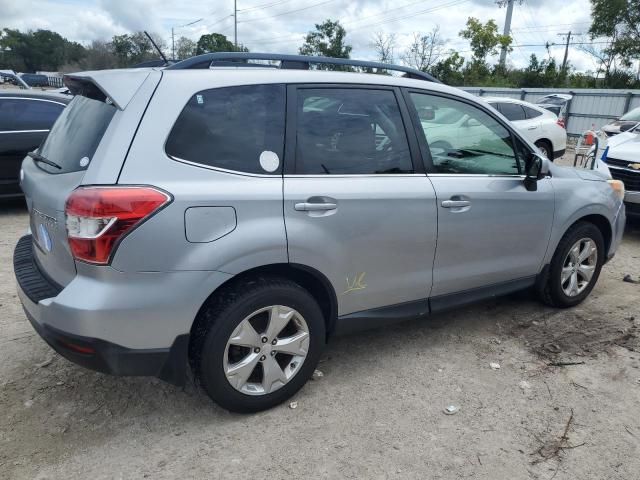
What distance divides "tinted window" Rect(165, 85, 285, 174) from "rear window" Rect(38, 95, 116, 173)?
0.37 meters

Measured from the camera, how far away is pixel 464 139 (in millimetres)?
3521

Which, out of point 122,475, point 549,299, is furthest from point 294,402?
point 549,299

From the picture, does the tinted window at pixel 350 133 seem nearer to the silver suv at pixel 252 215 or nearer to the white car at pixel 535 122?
the silver suv at pixel 252 215

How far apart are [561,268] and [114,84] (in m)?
3.38

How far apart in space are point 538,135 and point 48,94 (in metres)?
9.29

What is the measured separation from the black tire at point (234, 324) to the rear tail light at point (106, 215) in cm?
55

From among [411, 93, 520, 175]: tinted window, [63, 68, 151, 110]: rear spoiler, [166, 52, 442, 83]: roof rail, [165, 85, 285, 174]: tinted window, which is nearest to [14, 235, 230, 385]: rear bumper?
[165, 85, 285, 174]: tinted window

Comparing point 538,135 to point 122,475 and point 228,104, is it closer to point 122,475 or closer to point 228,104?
point 228,104

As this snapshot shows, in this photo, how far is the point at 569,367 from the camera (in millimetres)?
3428

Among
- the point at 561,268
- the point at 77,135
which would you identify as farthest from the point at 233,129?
the point at 561,268

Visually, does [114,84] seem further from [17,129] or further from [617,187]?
→ [17,129]

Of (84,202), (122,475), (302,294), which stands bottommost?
(122,475)

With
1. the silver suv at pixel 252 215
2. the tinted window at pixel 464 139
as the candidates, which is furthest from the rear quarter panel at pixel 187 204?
the tinted window at pixel 464 139

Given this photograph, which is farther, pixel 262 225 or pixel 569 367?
pixel 569 367
